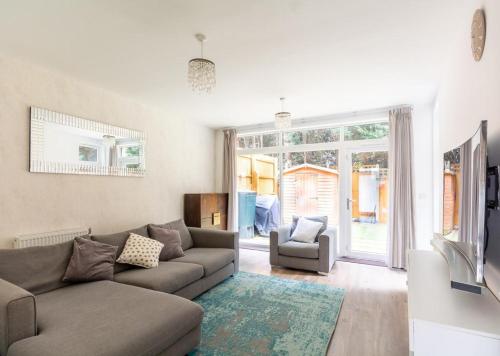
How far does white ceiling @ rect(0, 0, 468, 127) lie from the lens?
1.91 metres

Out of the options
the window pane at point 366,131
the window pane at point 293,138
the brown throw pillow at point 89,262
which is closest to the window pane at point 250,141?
the window pane at point 293,138

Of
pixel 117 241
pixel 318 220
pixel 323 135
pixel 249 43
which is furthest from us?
pixel 323 135

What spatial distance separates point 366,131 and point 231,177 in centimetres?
260

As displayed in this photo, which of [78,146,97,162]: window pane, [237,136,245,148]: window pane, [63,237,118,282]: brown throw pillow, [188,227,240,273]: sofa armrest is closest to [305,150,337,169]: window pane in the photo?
[237,136,245,148]: window pane

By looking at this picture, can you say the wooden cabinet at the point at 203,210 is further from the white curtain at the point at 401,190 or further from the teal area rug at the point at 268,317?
the white curtain at the point at 401,190

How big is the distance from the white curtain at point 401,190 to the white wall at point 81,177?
3.37 metres

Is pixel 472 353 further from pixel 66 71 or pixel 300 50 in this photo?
pixel 66 71

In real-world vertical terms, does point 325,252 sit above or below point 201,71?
below

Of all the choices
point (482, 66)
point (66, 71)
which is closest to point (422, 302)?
point (482, 66)

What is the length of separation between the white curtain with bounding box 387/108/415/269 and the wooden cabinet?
2.88 m

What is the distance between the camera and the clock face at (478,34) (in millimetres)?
1629

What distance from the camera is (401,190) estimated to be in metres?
3.97

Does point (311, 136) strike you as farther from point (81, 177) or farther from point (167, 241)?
point (81, 177)

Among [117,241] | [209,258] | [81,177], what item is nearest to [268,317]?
[209,258]
